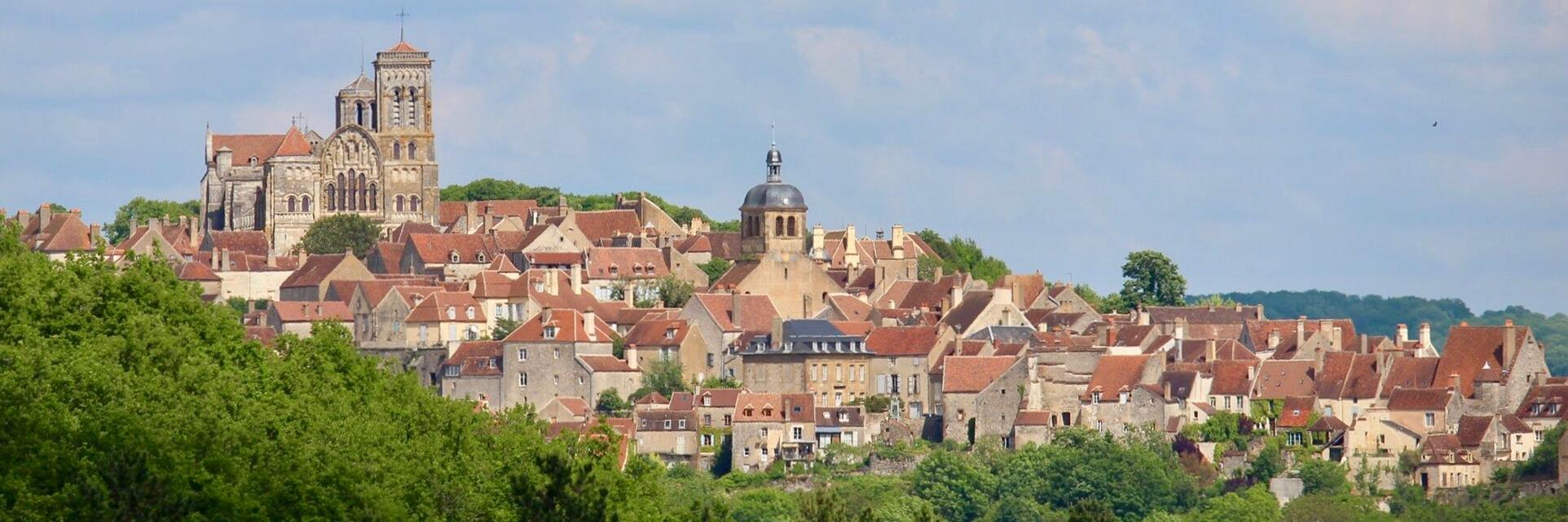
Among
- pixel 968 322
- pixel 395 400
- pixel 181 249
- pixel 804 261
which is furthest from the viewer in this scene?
pixel 181 249

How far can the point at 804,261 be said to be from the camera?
408 ft

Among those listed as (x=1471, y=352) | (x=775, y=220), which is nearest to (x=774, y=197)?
(x=775, y=220)

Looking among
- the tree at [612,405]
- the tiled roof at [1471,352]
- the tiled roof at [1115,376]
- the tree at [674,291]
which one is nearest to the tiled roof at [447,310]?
the tree at [612,405]

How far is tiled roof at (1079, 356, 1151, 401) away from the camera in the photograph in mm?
108188

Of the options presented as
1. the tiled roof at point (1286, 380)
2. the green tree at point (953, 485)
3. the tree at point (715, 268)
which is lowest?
the green tree at point (953, 485)

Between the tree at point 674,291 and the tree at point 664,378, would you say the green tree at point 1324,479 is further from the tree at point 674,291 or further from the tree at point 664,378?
the tree at point 674,291

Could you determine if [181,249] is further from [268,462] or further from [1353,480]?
[268,462]

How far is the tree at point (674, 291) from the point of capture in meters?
124

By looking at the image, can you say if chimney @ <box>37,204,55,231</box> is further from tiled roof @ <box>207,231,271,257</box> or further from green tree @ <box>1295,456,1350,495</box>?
green tree @ <box>1295,456,1350,495</box>

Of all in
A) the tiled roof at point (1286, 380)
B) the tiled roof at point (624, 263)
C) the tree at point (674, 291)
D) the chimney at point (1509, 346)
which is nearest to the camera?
the tiled roof at point (1286, 380)

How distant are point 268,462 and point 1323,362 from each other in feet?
182

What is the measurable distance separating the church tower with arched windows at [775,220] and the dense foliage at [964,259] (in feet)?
38.6

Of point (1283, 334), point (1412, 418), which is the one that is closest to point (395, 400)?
point (1412, 418)

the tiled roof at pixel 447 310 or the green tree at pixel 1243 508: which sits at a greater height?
the tiled roof at pixel 447 310
